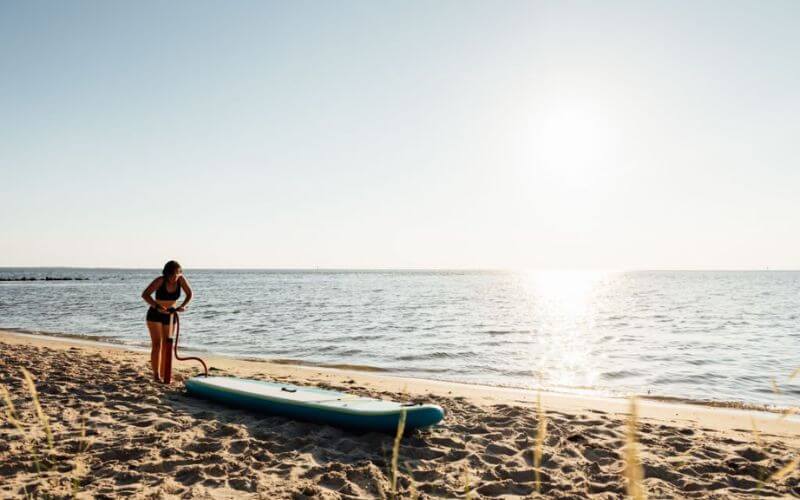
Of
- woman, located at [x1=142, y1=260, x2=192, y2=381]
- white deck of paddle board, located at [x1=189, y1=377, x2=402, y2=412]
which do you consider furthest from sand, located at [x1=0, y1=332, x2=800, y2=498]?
woman, located at [x1=142, y1=260, x2=192, y2=381]

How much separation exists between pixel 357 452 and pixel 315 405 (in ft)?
3.80

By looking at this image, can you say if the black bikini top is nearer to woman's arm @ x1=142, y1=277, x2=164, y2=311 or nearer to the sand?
woman's arm @ x1=142, y1=277, x2=164, y2=311

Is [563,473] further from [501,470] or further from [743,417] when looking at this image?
[743,417]

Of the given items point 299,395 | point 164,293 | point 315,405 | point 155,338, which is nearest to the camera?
point 315,405

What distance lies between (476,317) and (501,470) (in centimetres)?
2048

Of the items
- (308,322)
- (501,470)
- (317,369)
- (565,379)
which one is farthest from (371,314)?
(501,470)

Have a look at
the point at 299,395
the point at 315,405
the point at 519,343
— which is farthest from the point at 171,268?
the point at 519,343

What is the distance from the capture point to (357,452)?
532cm

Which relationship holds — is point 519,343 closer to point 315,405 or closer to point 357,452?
point 315,405

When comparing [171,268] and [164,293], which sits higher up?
[171,268]

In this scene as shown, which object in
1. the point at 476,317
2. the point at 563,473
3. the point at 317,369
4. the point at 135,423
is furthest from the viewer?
the point at 476,317

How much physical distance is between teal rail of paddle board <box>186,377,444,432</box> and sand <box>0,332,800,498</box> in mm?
140

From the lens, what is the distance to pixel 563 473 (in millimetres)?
4863

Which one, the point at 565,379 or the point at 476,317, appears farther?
the point at 476,317
